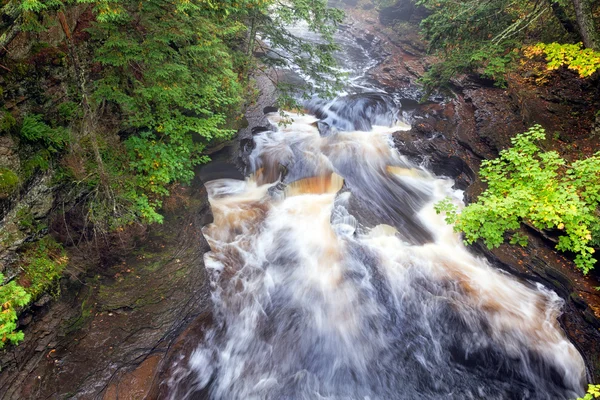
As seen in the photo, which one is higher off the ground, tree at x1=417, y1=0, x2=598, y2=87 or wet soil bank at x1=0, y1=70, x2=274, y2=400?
tree at x1=417, y1=0, x2=598, y2=87

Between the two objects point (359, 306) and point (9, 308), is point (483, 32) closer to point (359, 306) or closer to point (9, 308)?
point (359, 306)

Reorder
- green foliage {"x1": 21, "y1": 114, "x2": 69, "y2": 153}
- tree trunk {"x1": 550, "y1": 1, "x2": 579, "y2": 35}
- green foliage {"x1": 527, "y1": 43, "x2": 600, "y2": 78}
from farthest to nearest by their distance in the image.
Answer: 1. tree trunk {"x1": 550, "y1": 1, "x2": 579, "y2": 35}
2. green foliage {"x1": 527, "y1": 43, "x2": 600, "y2": 78}
3. green foliage {"x1": 21, "y1": 114, "x2": 69, "y2": 153}

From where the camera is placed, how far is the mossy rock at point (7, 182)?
174 inches

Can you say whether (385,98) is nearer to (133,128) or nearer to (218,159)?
(218,159)

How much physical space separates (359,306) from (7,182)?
21.9 ft

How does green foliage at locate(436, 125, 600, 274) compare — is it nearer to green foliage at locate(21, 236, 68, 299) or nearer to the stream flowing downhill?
the stream flowing downhill

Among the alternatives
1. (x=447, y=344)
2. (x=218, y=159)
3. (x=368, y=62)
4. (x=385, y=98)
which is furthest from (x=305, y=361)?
(x=368, y=62)

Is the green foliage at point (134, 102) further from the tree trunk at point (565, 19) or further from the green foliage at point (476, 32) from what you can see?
the tree trunk at point (565, 19)

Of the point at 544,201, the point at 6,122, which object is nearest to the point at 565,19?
the point at 544,201

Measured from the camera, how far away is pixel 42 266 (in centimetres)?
480

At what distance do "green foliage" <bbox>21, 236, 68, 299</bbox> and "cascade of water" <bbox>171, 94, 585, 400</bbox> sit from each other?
2.56 metres

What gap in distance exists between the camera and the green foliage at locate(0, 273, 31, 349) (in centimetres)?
365

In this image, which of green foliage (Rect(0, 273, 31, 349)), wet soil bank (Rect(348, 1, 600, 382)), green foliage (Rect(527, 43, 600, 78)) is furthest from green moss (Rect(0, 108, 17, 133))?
green foliage (Rect(527, 43, 600, 78))

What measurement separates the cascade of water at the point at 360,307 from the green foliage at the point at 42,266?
2.56 m
